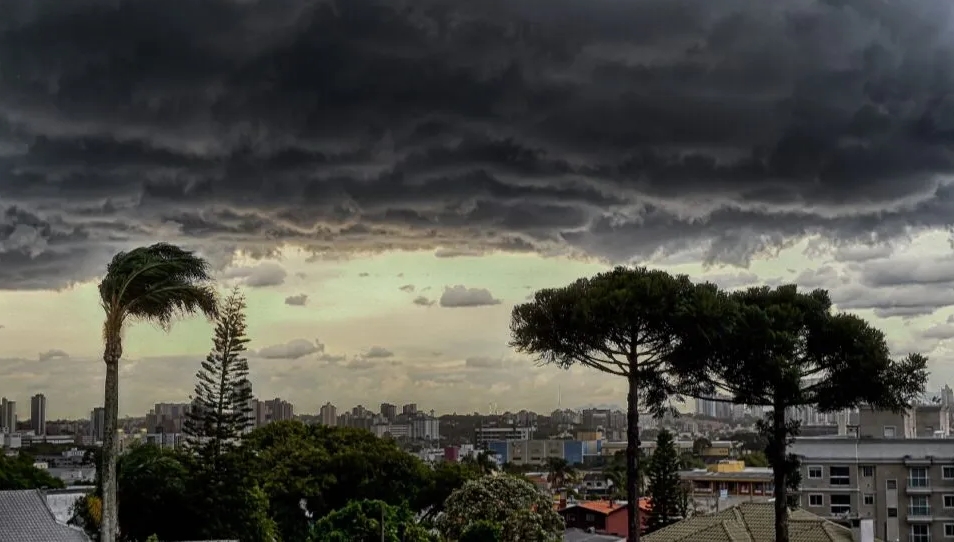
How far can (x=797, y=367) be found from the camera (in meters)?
24.7

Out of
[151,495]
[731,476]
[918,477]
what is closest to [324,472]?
[151,495]

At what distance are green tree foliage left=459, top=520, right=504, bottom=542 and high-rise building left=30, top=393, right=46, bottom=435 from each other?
5977 inches

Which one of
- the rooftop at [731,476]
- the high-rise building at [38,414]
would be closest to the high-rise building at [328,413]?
the high-rise building at [38,414]

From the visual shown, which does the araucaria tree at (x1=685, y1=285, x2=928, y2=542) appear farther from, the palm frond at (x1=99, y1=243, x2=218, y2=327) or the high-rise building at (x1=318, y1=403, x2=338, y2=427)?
the high-rise building at (x1=318, y1=403, x2=338, y2=427)

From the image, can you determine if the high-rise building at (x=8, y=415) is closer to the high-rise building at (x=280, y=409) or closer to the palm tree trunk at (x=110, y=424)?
the high-rise building at (x=280, y=409)

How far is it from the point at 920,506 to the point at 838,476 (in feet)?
10.1

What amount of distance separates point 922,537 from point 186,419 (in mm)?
26946

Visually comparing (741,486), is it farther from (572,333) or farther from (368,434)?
(572,333)

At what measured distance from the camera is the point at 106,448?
15.0 meters

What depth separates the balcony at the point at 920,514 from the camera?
39.5 m

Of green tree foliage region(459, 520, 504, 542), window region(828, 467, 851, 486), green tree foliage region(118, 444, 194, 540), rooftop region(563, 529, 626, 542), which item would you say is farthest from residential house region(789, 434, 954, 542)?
green tree foliage region(118, 444, 194, 540)

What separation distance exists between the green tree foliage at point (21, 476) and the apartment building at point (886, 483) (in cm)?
2865

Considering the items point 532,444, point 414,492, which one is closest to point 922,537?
point 414,492

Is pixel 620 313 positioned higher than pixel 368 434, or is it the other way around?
pixel 620 313
